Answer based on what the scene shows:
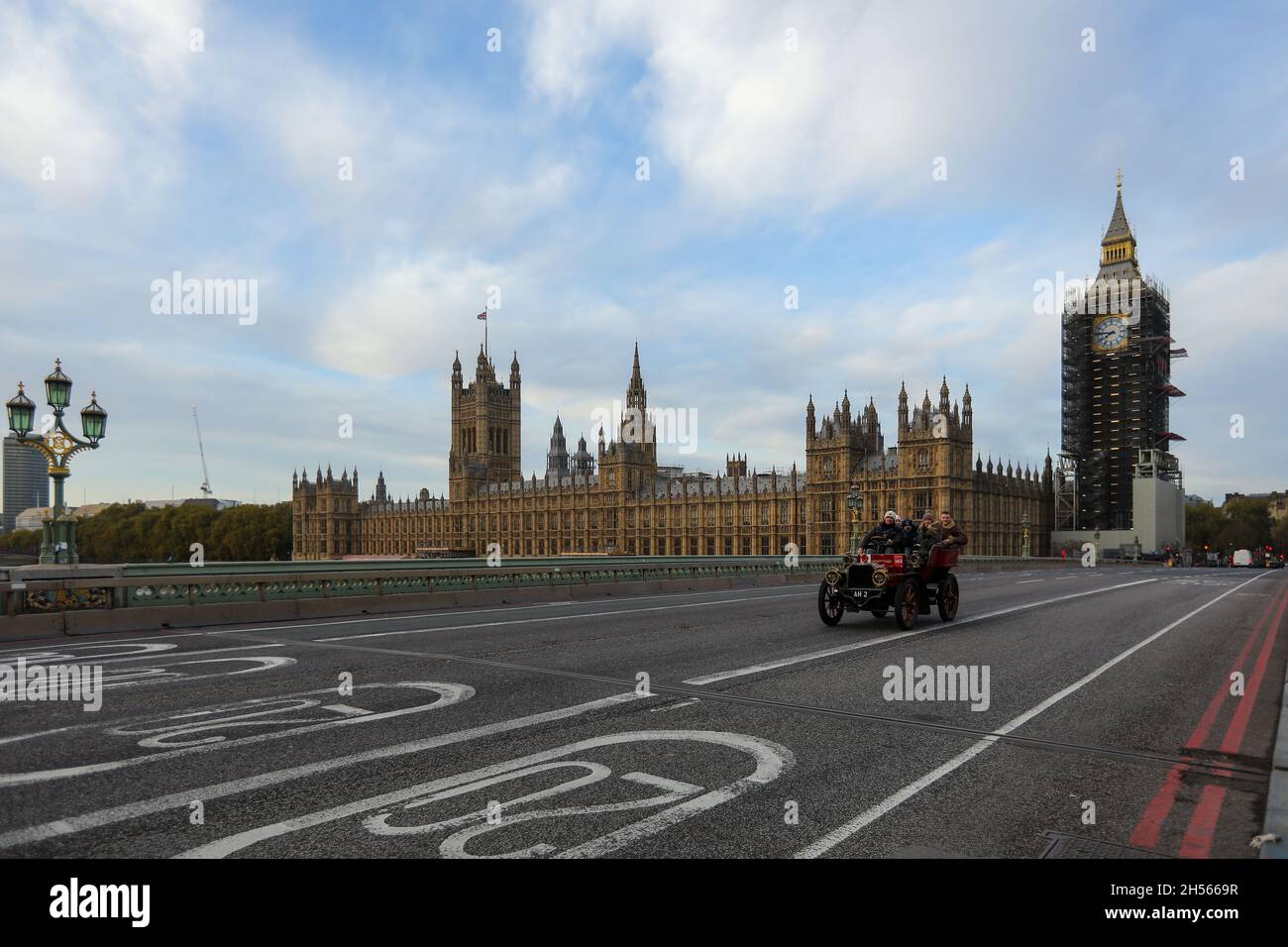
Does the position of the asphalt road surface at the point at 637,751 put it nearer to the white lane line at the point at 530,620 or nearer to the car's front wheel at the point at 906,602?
the white lane line at the point at 530,620

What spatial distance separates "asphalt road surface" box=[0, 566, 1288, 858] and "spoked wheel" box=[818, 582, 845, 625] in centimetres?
240

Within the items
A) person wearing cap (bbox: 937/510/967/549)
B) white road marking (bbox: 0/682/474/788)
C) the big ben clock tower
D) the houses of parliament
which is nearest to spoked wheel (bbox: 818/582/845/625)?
person wearing cap (bbox: 937/510/967/549)

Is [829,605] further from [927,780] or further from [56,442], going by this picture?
[56,442]

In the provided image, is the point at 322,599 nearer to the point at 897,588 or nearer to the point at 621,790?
the point at 897,588

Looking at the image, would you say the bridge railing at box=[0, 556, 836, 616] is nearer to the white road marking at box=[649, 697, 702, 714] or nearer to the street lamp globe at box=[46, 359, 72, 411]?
the street lamp globe at box=[46, 359, 72, 411]

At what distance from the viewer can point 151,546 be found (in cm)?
13550

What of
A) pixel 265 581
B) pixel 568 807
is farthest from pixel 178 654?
pixel 568 807

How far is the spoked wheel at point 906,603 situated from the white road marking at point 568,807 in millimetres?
9091

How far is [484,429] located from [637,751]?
150 m

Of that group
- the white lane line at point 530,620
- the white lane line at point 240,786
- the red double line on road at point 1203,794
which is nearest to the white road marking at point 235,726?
the white lane line at point 240,786

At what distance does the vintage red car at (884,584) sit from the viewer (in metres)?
15.7

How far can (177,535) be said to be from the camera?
435ft

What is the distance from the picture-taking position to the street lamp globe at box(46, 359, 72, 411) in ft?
69.4
